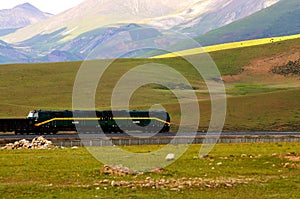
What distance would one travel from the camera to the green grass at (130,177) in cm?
3294

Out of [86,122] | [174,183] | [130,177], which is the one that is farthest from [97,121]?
[174,183]

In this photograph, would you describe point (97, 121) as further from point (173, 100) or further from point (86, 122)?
point (173, 100)

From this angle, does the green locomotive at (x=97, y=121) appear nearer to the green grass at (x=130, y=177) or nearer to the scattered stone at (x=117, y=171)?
the green grass at (x=130, y=177)

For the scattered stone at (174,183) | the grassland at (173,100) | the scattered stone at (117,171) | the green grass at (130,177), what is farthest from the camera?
the grassland at (173,100)

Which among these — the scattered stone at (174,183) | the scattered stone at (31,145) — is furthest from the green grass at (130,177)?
the scattered stone at (31,145)

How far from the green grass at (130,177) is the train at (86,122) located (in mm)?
34161

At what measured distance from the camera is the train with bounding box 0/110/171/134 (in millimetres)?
86438

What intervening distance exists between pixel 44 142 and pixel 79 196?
3226 cm

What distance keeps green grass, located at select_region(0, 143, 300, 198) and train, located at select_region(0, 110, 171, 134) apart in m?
34.2

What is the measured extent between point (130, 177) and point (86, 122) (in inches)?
2057

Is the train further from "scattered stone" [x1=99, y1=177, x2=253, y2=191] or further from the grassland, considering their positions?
"scattered stone" [x1=99, y1=177, x2=253, y2=191]

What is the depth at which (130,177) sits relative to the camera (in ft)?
124

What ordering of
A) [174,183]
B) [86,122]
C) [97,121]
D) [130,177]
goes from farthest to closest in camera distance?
[86,122]
[97,121]
[130,177]
[174,183]

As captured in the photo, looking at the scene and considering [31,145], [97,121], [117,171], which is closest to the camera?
[117,171]
